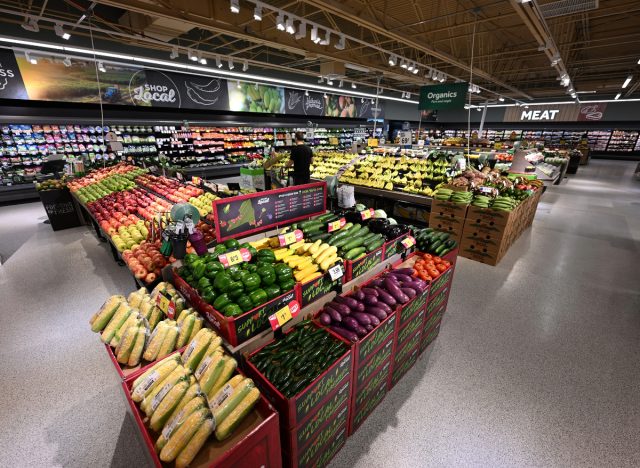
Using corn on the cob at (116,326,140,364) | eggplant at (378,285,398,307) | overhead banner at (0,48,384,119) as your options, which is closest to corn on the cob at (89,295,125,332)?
corn on the cob at (116,326,140,364)

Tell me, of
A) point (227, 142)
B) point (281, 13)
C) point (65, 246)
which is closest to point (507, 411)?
point (281, 13)

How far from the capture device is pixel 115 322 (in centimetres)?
179

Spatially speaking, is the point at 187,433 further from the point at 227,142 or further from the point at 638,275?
the point at 227,142

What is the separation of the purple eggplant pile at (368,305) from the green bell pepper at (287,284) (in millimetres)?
304

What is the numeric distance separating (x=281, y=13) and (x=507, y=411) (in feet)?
21.4

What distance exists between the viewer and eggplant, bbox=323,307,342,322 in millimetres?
2016

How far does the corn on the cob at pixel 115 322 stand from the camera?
1749mm

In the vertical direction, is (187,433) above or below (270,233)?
below

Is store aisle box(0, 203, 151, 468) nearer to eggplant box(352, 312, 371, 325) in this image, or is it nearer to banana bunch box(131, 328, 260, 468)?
banana bunch box(131, 328, 260, 468)

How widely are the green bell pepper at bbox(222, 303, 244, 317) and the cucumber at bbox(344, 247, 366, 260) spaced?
1018 millimetres

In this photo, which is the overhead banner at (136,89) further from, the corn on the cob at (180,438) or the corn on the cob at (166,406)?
the corn on the cob at (180,438)

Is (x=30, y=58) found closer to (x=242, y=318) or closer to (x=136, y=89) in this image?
(x=136, y=89)

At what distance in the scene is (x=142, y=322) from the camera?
1757mm

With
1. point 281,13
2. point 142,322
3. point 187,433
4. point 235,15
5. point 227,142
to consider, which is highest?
point 235,15
